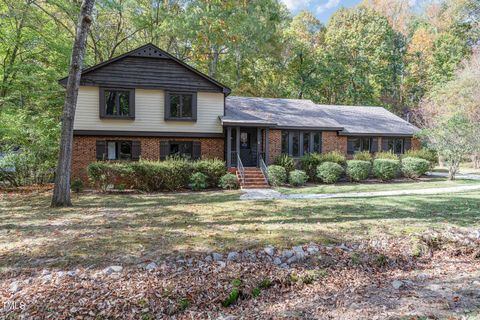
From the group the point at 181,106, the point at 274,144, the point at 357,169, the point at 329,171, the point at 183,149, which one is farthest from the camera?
the point at 274,144

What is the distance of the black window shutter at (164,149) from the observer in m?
16.1

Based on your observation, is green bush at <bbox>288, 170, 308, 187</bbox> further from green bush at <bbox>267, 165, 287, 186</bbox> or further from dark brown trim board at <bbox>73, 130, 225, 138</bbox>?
dark brown trim board at <bbox>73, 130, 225, 138</bbox>

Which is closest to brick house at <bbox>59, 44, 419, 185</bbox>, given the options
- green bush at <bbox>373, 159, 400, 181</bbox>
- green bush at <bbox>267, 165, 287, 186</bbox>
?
green bush at <bbox>267, 165, 287, 186</bbox>

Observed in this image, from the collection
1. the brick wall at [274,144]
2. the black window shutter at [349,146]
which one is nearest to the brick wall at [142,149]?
the brick wall at [274,144]

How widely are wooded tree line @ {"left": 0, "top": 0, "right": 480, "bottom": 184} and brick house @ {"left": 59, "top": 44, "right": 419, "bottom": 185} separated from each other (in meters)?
2.21

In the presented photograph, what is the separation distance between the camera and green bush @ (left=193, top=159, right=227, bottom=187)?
45.8 ft

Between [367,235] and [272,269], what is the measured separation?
250 cm

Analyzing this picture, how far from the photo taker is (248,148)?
728 inches

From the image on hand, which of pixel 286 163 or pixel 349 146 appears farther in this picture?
pixel 349 146

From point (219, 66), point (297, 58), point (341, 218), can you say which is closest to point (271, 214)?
point (341, 218)

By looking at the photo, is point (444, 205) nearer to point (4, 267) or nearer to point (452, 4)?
point (4, 267)

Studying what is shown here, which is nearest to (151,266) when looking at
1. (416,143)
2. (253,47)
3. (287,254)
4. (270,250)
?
(270,250)

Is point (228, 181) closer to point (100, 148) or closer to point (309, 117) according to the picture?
point (100, 148)

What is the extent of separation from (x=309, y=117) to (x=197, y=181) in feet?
31.3
